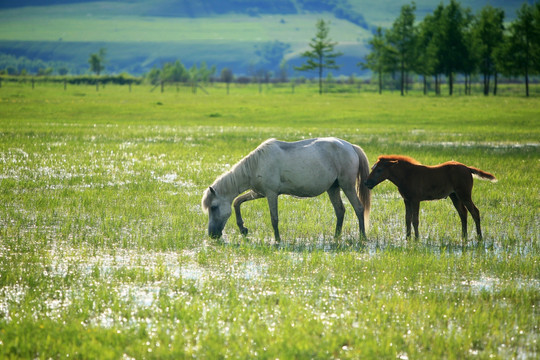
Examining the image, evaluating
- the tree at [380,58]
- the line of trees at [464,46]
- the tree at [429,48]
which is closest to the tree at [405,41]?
the line of trees at [464,46]

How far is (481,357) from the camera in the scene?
585 cm

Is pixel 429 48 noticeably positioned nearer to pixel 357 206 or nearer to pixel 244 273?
pixel 357 206

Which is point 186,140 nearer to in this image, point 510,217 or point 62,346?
point 510,217

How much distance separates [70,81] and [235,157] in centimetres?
8293

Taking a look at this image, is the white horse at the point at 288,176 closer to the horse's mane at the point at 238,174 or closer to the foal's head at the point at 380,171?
the horse's mane at the point at 238,174

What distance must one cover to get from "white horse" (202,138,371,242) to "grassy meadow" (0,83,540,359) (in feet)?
1.58

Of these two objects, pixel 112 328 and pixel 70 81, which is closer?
pixel 112 328

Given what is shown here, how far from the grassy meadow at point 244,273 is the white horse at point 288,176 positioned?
481 millimetres

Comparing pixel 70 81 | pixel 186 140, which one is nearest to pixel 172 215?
pixel 186 140

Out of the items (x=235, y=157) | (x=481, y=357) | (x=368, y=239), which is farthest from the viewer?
(x=235, y=157)

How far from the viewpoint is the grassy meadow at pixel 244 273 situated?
6145 mm

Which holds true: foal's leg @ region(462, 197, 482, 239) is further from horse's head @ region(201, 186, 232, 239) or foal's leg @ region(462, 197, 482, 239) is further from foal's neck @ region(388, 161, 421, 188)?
horse's head @ region(201, 186, 232, 239)

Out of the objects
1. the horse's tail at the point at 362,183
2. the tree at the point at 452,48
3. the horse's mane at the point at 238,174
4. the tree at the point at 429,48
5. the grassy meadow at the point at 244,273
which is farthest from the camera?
the tree at the point at 429,48

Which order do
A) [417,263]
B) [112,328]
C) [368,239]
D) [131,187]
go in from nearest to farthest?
1. [112,328]
2. [417,263]
3. [368,239]
4. [131,187]
